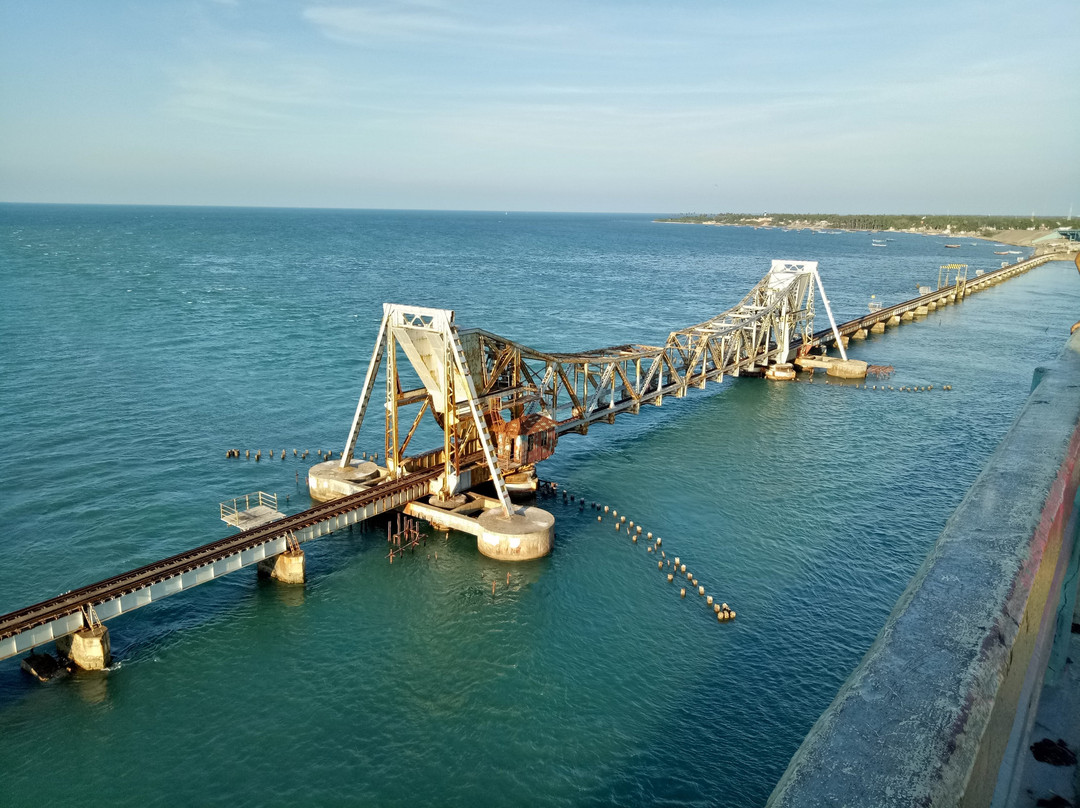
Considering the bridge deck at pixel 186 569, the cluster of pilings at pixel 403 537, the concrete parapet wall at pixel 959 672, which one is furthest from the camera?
the cluster of pilings at pixel 403 537

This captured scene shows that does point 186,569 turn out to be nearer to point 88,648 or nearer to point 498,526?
point 88,648

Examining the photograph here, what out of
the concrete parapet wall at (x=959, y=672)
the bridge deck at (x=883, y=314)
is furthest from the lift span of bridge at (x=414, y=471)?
the bridge deck at (x=883, y=314)

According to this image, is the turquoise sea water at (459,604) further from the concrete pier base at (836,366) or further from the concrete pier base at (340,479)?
the concrete pier base at (836,366)

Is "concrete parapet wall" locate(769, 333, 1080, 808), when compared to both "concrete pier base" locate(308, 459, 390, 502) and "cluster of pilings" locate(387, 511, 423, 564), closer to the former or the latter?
"cluster of pilings" locate(387, 511, 423, 564)

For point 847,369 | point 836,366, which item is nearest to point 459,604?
point 847,369

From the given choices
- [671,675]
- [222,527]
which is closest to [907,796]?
[671,675]

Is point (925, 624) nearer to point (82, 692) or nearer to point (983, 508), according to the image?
point (983, 508)
